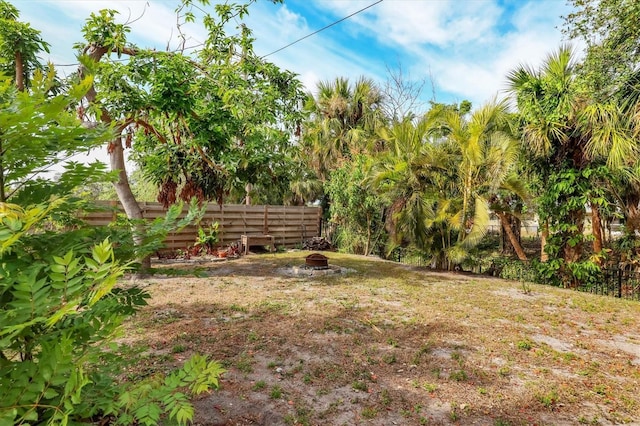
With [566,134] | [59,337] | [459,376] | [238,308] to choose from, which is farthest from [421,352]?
[566,134]

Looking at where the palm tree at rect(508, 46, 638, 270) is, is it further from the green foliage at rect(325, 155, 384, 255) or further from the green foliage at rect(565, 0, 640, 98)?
the green foliage at rect(325, 155, 384, 255)

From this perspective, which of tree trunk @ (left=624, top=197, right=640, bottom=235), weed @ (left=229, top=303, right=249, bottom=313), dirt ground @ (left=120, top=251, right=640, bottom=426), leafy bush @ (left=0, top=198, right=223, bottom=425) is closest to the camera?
leafy bush @ (left=0, top=198, right=223, bottom=425)

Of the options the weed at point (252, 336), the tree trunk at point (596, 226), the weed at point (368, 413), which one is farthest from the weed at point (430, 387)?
the tree trunk at point (596, 226)

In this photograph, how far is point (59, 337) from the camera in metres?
1.07

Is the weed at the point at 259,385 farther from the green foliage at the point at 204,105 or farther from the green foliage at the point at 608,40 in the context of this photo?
the green foliage at the point at 608,40

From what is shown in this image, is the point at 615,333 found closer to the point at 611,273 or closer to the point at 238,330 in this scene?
the point at 611,273

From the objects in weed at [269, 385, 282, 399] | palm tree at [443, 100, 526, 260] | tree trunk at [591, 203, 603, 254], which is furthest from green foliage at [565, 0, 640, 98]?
weed at [269, 385, 282, 399]

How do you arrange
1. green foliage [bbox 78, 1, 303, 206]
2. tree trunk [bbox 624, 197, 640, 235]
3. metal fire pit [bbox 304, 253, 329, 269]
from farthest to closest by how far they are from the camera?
1. metal fire pit [bbox 304, 253, 329, 269]
2. tree trunk [bbox 624, 197, 640, 235]
3. green foliage [bbox 78, 1, 303, 206]

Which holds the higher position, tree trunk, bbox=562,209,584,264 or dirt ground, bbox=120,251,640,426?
tree trunk, bbox=562,209,584,264

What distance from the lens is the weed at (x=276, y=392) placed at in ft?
8.54

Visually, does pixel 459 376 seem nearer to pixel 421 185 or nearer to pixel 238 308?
pixel 238 308

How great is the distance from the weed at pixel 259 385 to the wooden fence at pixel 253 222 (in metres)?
7.52

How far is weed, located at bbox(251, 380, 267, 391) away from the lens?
107 inches

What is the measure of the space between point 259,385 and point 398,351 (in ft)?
5.02
